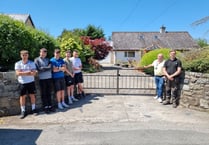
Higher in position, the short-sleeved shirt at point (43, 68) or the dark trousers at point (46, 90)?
the short-sleeved shirt at point (43, 68)

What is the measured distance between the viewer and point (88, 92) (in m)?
9.38

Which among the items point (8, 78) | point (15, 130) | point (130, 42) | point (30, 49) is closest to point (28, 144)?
point (15, 130)

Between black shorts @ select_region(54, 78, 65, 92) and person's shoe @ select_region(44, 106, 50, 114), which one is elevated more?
black shorts @ select_region(54, 78, 65, 92)

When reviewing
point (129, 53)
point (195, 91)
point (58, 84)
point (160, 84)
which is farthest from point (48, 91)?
point (129, 53)

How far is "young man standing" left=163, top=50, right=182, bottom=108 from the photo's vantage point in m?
7.41

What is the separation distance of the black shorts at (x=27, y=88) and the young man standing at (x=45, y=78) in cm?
30

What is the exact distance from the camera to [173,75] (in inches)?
291

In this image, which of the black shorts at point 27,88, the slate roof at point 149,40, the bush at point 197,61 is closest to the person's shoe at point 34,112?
the black shorts at point 27,88

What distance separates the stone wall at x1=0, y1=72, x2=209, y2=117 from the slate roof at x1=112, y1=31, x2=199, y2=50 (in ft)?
111

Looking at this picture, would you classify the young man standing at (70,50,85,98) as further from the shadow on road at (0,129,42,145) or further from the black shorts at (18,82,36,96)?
the shadow on road at (0,129,42,145)

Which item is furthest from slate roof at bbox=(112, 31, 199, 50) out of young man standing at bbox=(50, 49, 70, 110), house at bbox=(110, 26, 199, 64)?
young man standing at bbox=(50, 49, 70, 110)

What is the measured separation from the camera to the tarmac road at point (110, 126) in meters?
4.70

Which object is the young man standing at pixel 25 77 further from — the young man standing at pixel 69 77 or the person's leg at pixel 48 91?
the young man standing at pixel 69 77

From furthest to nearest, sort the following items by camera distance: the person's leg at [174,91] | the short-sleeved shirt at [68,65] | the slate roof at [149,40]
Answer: the slate roof at [149,40] → the person's leg at [174,91] → the short-sleeved shirt at [68,65]
